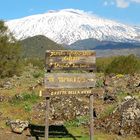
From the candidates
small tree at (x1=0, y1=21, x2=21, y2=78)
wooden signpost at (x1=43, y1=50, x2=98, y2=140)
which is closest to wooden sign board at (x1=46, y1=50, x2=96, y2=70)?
wooden signpost at (x1=43, y1=50, x2=98, y2=140)

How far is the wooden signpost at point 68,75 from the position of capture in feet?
57.6

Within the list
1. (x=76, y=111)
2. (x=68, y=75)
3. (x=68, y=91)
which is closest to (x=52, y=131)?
(x=76, y=111)

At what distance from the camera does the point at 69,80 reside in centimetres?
1798

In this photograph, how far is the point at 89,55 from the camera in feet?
60.4

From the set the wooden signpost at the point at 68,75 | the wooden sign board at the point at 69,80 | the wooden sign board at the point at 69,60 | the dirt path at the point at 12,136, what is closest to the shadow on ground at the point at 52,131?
the dirt path at the point at 12,136

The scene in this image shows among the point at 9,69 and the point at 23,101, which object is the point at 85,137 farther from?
the point at 9,69

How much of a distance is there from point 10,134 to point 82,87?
415cm

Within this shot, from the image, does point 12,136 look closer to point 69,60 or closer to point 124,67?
point 69,60

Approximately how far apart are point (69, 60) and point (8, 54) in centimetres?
3106

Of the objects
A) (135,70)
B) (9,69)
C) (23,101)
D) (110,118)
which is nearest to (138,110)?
(110,118)

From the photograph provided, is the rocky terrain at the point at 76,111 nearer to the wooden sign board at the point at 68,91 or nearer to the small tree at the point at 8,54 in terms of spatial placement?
the wooden sign board at the point at 68,91

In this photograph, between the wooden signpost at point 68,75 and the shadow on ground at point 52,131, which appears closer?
the wooden signpost at point 68,75

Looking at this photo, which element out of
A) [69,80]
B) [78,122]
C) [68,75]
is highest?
[68,75]

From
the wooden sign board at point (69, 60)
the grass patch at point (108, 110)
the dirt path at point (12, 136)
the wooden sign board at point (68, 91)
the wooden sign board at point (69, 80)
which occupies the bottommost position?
the dirt path at point (12, 136)
